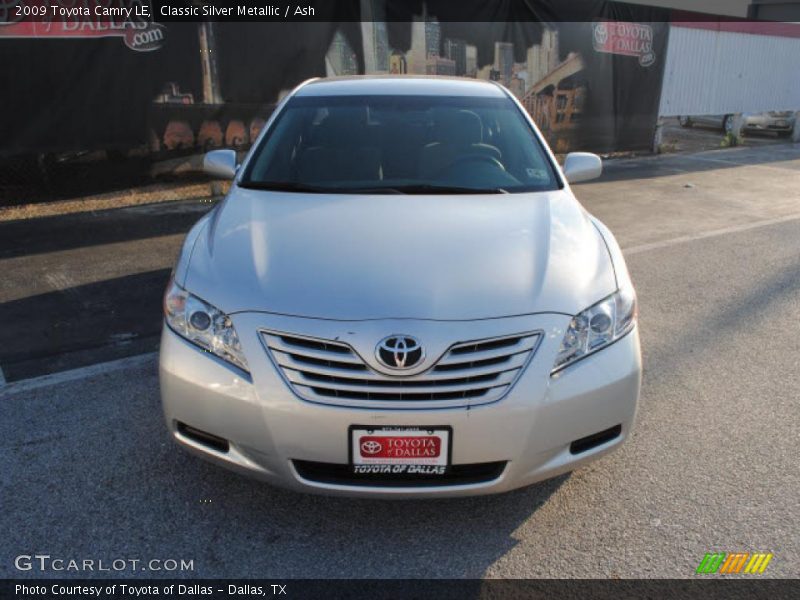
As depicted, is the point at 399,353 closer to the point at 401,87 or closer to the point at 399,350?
the point at 399,350

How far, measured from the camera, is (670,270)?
5.82 meters

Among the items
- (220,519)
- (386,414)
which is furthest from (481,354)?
(220,519)

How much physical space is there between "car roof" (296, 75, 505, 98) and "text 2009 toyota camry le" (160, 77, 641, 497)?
1.30 meters

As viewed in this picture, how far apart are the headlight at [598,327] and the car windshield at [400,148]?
1.00m

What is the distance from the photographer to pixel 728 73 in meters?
14.8

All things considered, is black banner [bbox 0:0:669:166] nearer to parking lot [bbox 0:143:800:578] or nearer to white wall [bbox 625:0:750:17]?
parking lot [bbox 0:143:800:578]

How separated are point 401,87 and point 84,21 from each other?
205 inches

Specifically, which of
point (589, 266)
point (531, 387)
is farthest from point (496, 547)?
Result: point (589, 266)

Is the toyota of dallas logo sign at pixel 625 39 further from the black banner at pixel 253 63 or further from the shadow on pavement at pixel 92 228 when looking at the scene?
the shadow on pavement at pixel 92 228

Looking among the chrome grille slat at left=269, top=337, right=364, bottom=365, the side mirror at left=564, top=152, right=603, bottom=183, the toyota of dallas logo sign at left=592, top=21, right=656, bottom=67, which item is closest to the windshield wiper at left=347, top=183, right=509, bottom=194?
the side mirror at left=564, top=152, right=603, bottom=183

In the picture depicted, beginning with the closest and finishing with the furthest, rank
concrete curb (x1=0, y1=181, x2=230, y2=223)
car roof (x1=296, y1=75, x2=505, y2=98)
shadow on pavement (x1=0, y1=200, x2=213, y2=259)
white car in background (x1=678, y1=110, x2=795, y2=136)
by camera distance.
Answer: car roof (x1=296, y1=75, x2=505, y2=98), shadow on pavement (x1=0, y1=200, x2=213, y2=259), concrete curb (x1=0, y1=181, x2=230, y2=223), white car in background (x1=678, y1=110, x2=795, y2=136)

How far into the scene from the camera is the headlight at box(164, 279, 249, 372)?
7.49 ft

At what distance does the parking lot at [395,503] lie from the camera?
7.71 ft

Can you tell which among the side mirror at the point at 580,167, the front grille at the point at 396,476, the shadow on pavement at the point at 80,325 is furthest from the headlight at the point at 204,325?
the side mirror at the point at 580,167
